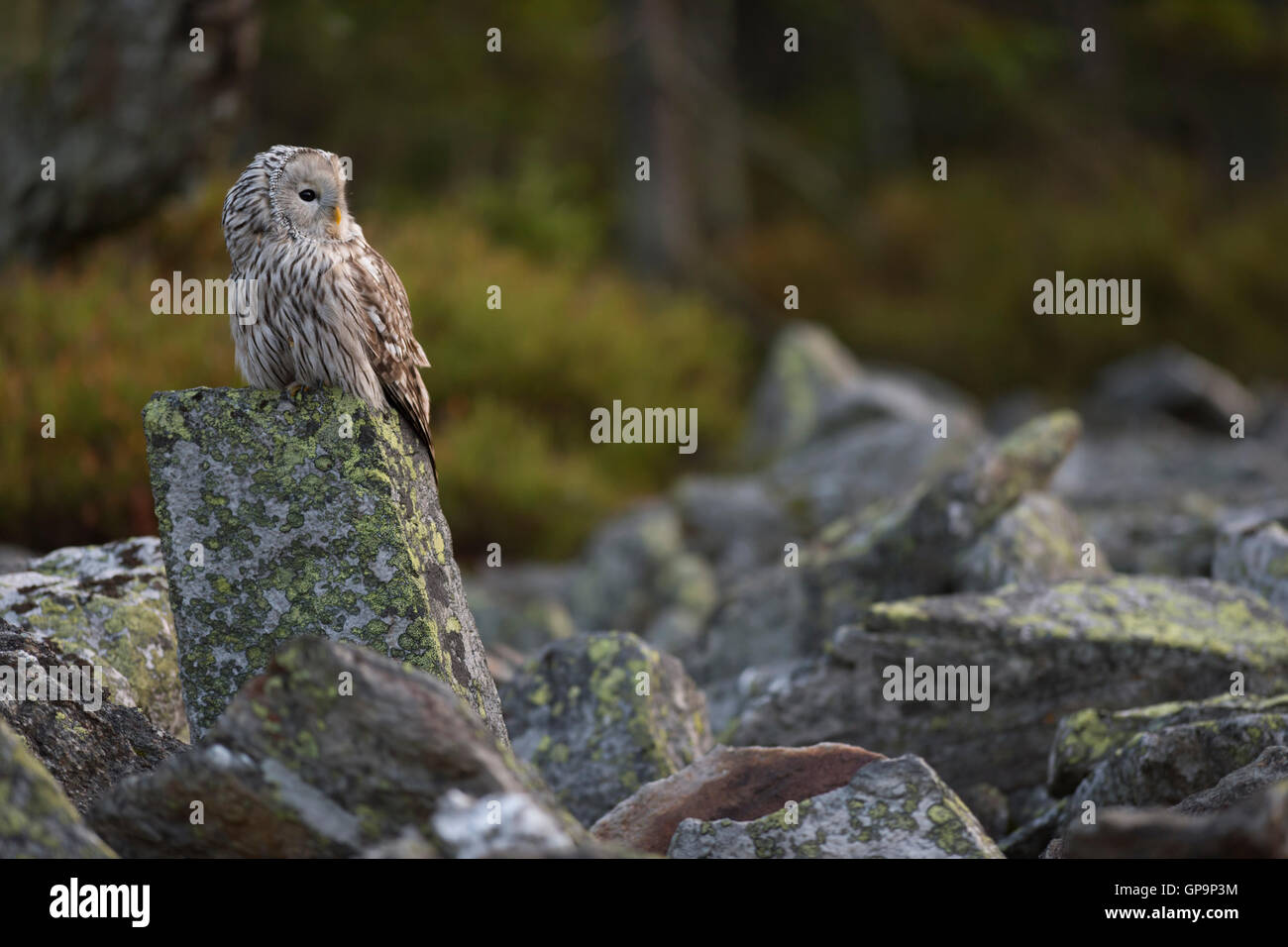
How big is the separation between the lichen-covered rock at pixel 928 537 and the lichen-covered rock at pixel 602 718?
1.57 metres

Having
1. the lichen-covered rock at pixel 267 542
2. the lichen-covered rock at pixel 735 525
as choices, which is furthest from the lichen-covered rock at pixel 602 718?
the lichen-covered rock at pixel 735 525

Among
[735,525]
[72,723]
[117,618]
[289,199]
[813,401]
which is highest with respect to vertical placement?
[813,401]

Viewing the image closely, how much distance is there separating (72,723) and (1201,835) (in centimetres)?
364

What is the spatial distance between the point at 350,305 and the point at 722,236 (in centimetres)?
1838

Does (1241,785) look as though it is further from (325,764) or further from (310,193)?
(310,193)

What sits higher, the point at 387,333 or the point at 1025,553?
the point at 387,333

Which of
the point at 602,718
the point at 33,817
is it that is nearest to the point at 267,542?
the point at 33,817

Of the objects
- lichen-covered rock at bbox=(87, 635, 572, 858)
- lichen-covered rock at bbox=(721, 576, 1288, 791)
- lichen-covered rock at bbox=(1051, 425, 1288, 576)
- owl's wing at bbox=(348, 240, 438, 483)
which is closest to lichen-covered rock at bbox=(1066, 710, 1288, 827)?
lichen-covered rock at bbox=(721, 576, 1288, 791)

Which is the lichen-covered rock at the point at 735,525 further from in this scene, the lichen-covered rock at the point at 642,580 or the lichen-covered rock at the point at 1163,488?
the lichen-covered rock at the point at 1163,488

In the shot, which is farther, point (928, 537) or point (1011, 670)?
point (928, 537)

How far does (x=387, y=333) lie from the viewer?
525 centimetres

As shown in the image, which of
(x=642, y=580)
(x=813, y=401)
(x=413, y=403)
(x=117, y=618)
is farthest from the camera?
(x=813, y=401)

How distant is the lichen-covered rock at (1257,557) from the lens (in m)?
6.83

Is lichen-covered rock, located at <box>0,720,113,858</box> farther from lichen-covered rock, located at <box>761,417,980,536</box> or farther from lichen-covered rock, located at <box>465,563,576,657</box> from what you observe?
lichen-covered rock, located at <box>761,417,980,536</box>
